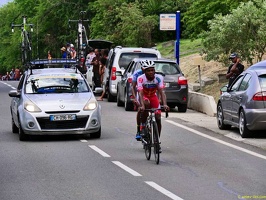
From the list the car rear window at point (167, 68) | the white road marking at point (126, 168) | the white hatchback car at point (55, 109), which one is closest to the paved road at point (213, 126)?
the car rear window at point (167, 68)

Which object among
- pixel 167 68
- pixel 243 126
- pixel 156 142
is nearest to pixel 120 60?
pixel 167 68

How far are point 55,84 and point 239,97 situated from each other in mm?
3928

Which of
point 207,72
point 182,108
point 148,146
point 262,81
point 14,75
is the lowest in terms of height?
point 14,75

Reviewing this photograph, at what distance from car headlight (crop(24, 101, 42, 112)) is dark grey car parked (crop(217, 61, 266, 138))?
168 inches

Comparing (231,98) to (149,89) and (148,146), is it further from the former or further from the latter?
(148,146)

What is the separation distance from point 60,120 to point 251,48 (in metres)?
13.8

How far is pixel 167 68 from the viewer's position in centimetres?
2762

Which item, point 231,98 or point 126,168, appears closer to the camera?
point 126,168

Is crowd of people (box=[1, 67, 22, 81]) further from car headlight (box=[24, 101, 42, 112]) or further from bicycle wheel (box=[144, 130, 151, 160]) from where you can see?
bicycle wheel (box=[144, 130, 151, 160])

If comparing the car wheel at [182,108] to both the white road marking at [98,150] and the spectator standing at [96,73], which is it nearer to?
the spectator standing at [96,73]

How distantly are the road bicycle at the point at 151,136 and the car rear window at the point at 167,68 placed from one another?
11558mm

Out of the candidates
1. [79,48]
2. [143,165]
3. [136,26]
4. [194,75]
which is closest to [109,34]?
[136,26]

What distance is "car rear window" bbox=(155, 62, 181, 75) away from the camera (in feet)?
90.2

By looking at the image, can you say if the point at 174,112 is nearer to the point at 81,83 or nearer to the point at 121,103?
the point at 121,103
